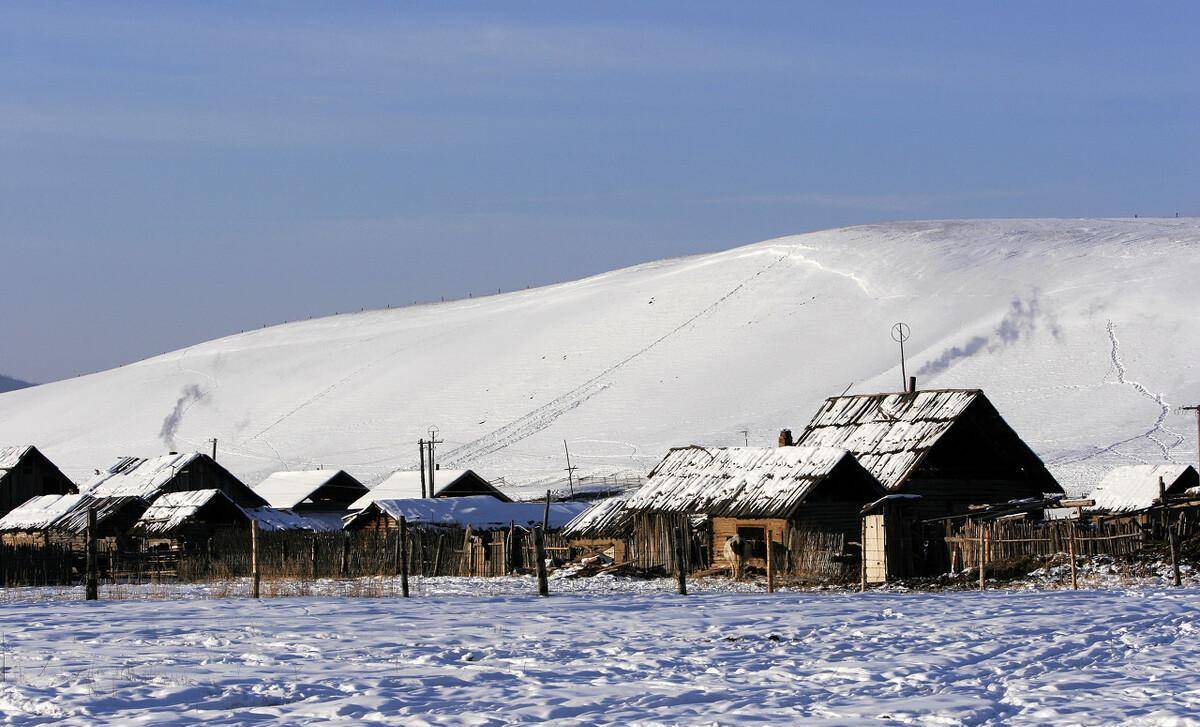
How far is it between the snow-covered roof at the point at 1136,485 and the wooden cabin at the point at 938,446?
2.52 m

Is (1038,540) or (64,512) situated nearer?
(1038,540)

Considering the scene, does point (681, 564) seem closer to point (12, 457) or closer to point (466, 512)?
point (466, 512)

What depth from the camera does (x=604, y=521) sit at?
40625mm

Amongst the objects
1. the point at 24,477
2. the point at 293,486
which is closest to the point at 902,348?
the point at 293,486

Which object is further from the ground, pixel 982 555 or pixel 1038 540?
pixel 1038 540

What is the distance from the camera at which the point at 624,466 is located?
333 ft

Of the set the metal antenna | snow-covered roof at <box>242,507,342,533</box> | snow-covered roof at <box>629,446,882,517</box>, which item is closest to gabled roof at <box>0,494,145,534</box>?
snow-covered roof at <box>242,507,342,533</box>

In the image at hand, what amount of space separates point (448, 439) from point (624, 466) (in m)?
27.8

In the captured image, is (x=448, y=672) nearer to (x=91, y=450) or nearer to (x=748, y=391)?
(x=748, y=391)

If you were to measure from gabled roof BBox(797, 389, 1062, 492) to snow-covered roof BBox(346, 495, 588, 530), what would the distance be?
35.3ft

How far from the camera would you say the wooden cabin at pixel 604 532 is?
1558 inches

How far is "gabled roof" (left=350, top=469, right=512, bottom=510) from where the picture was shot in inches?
2425

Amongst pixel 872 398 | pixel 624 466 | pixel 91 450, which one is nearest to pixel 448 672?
pixel 872 398

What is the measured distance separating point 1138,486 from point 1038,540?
53.6 feet
